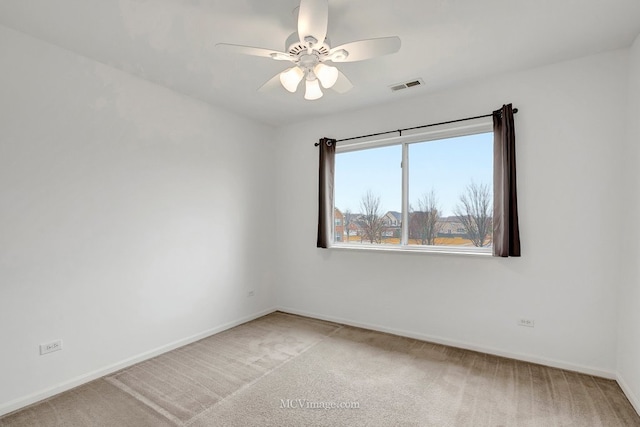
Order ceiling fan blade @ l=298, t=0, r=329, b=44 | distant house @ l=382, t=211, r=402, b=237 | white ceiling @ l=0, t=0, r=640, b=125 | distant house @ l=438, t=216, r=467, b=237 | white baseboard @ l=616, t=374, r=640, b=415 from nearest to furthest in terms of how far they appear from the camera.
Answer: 1. ceiling fan blade @ l=298, t=0, r=329, b=44
2. white ceiling @ l=0, t=0, r=640, b=125
3. white baseboard @ l=616, t=374, r=640, b=415
4. distant house @ l=438, t=216, r=467, b=237
5. distant house @ l=382, t=211, r=402, b=237

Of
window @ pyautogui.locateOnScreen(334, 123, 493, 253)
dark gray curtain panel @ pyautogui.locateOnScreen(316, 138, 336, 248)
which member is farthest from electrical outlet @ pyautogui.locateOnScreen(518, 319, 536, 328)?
dark gray curtain panel @ pyautogui.locateOnScreen(316, 138, 336, 248)

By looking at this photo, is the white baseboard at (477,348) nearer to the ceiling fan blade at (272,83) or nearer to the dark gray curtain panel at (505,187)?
the dark gray curtain panel at (505,187)

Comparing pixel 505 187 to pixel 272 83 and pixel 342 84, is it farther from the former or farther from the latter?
pixel 272 83

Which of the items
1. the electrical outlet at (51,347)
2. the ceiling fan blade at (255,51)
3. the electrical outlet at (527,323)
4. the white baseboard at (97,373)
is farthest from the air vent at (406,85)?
the electrical outlet at (51,347)

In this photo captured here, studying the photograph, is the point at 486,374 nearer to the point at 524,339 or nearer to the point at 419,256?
the point at 524,339

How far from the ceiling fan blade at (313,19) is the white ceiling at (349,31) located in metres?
0.33

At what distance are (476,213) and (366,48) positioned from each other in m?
2.13

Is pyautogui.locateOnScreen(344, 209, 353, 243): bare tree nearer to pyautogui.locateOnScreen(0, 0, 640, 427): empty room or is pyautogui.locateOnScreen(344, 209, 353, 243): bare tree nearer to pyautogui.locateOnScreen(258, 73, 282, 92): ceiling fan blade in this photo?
pyautogui.locateOnScreen(0, 0, 640, 427): empty room

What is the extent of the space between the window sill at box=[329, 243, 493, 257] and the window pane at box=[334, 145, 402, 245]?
0.26 ft

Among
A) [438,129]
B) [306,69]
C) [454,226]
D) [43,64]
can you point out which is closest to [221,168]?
[43,64]

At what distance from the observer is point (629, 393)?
222 centimetres

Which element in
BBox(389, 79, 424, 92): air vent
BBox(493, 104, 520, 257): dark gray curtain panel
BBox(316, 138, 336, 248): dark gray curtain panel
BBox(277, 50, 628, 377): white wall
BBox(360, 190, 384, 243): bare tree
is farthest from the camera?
BBox(316, 138, 336, 248): dark gray curtain panel

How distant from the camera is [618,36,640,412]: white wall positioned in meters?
2.17

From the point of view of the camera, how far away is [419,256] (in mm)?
3357
